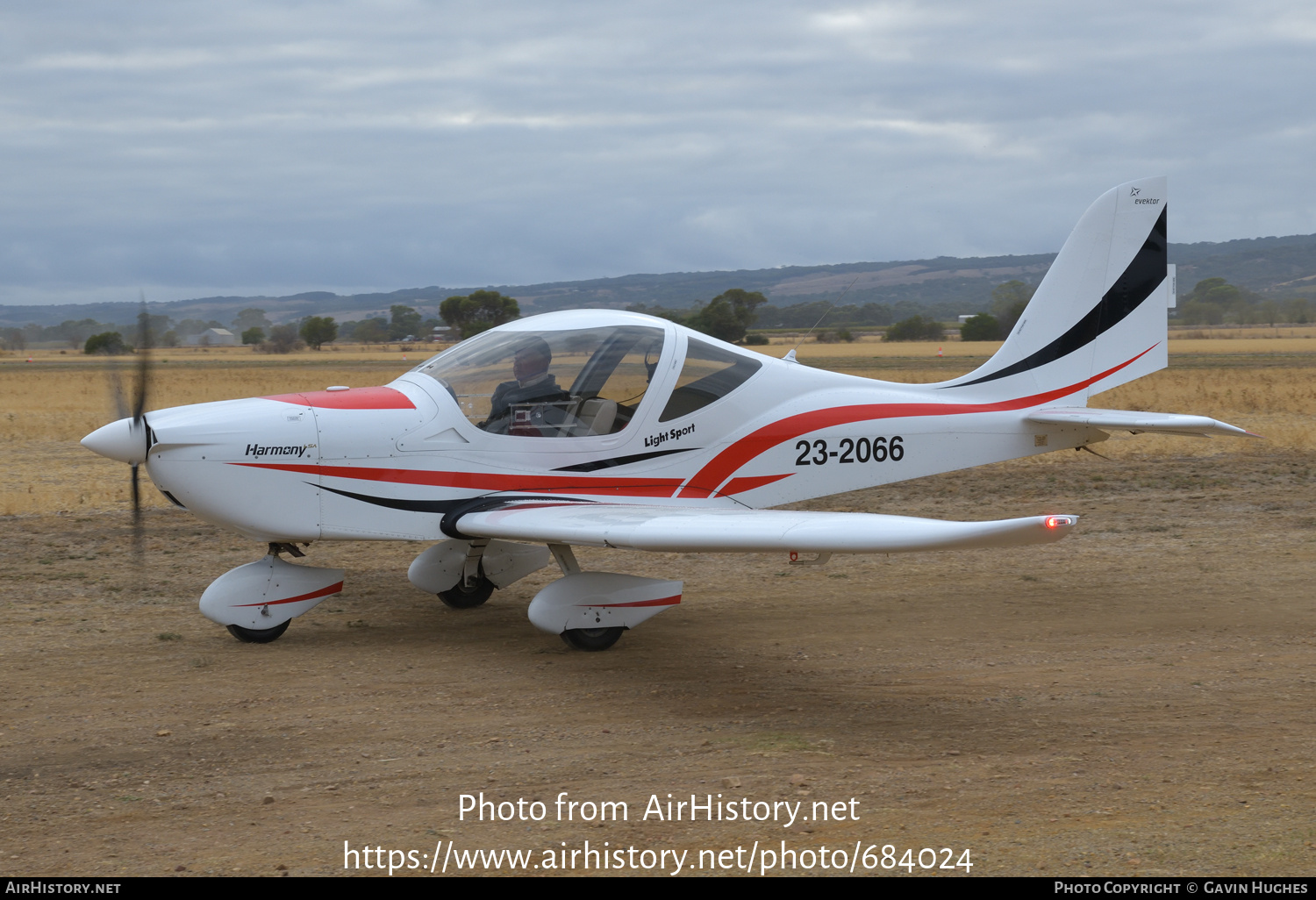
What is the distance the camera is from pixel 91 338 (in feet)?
24.6

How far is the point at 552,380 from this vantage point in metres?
7.85

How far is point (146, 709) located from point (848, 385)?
529 cm

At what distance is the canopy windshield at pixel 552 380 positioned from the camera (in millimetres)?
7773

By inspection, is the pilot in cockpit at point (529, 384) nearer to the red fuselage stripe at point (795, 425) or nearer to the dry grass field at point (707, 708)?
the red fuselage stripe at point (795, 425)

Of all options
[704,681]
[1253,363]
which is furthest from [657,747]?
[1253,363]

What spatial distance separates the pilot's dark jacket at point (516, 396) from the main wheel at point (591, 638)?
56.8 inches

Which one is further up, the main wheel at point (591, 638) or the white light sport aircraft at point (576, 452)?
the white light sport aircraft at point (576, 452)

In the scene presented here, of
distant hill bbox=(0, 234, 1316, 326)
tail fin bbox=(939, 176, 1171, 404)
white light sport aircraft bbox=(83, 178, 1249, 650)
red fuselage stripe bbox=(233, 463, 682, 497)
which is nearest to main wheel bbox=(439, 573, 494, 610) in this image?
white light sport aircraft bbox=(83, 178, 1249, 650)

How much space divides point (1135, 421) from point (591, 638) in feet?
14.3

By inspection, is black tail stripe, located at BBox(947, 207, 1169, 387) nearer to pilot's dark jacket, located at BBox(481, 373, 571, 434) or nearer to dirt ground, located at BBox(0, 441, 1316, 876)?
dirt ground, located at BBox(0, 441, 1316, 876)

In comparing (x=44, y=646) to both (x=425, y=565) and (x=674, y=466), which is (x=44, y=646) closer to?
(x=425, y=565)

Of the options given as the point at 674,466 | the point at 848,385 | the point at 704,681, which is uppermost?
the point at 848,385

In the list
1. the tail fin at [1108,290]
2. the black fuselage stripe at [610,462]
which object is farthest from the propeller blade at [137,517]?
the tail fin at [1108,290]
